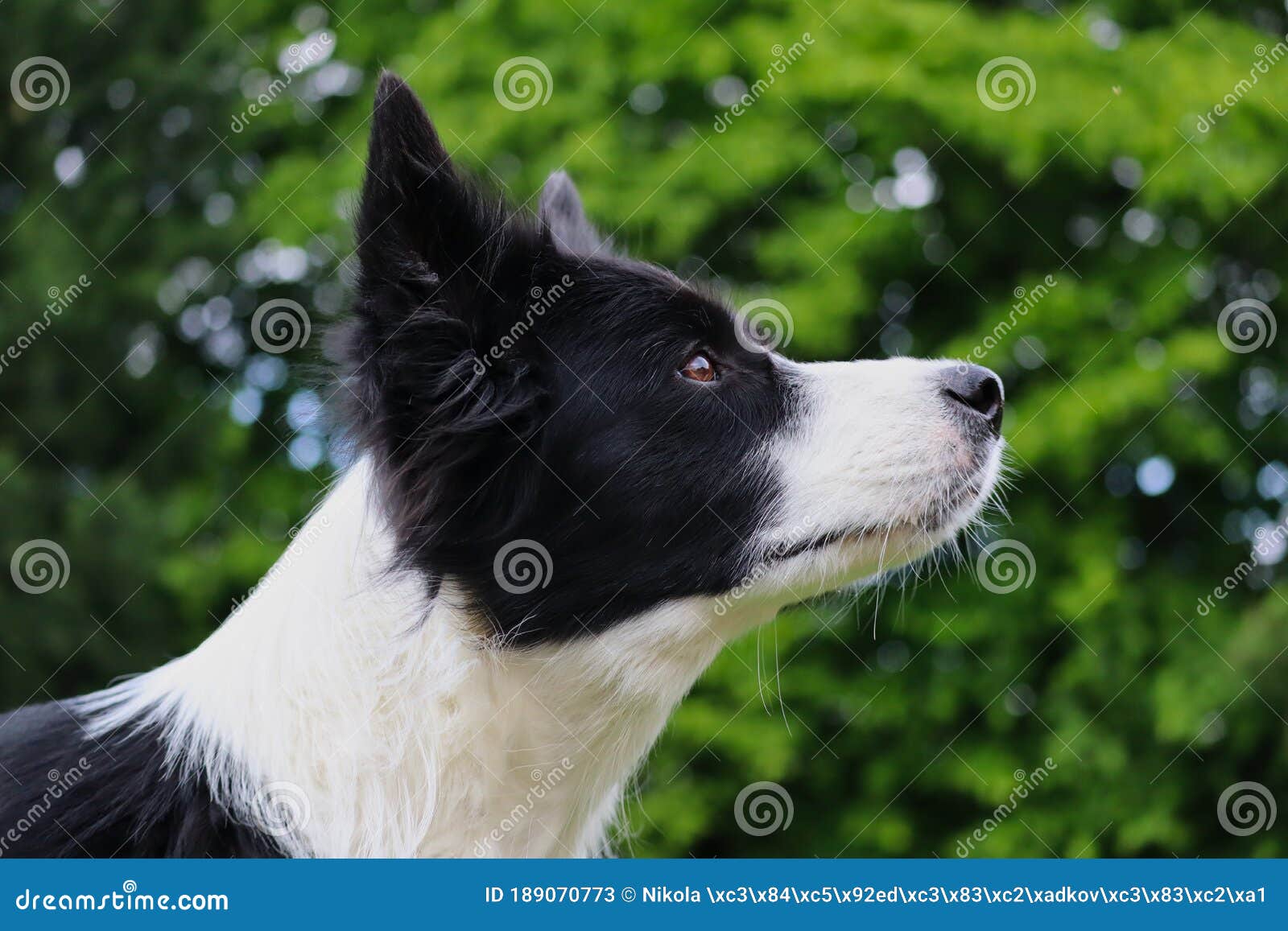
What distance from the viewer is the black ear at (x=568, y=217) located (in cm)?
426

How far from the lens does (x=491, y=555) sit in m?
3.28

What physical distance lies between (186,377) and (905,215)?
5156mm

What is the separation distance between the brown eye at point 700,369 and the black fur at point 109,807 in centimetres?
154

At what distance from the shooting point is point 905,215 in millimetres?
7469

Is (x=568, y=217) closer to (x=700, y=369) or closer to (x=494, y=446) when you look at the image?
(x=700, y=369)

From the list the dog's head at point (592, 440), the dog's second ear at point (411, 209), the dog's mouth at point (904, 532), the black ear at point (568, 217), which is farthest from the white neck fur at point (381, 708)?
the black ear at point (568, 217)

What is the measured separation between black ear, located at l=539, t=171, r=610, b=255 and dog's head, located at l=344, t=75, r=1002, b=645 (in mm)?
691

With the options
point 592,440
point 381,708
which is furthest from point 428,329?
point 381,708

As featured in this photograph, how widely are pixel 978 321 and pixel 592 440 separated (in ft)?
15.5

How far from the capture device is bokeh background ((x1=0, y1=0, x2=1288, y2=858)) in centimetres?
713

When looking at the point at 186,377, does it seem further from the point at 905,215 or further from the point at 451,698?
the point at 451,698

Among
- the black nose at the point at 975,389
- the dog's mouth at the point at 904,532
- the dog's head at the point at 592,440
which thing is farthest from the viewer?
the black nose at the point at 975,389

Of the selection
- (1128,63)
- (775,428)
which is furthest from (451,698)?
(1128,63)

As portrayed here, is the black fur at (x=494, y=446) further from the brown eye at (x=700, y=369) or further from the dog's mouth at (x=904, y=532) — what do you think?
the dog's mouth at (x=904, y=532)
